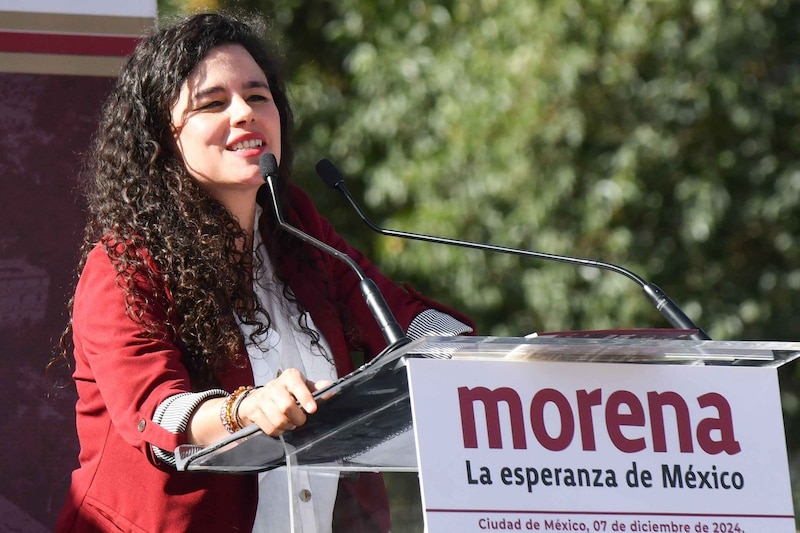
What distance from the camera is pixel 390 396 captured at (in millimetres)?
1868

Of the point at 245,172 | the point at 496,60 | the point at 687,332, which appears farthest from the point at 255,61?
the point at 496,60

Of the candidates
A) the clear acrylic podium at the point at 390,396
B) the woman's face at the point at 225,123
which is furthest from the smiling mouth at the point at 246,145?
the clear acrylic podium at the point at 390,396

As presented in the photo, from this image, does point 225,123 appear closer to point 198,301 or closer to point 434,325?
point 198,301

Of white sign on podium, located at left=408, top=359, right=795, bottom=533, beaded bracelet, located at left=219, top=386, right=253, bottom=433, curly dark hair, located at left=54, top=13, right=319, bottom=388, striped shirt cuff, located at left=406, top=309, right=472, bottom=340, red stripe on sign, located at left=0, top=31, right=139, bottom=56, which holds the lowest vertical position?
white sign on podium, located at left=408, top=359, right=795, bottom=533

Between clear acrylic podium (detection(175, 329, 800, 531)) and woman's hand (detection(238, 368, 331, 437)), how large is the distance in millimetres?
22

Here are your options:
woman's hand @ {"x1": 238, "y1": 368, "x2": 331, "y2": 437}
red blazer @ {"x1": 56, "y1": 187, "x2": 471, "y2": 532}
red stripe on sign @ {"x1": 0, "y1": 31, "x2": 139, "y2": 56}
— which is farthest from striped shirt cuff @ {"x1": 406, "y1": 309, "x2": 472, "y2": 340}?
red stripe on sign @ {"x1": 0, "y1": 31, "x2": 139, "y2": 56}

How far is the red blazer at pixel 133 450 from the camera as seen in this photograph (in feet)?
6.65

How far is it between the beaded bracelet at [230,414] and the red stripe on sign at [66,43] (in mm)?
1473

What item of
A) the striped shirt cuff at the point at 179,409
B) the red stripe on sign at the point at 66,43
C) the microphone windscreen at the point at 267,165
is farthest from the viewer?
the red stripe on sign at the point at 66,43

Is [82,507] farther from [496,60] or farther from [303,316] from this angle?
[496,60]

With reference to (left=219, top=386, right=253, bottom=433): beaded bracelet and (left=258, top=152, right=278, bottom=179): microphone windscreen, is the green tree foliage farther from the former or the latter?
(left=219, top=386, right=253, bottom=433): beaded bracelet

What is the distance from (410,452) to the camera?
6.47ft

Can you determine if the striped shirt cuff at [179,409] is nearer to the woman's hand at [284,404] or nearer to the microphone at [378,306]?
the woman's hand at [284,404]

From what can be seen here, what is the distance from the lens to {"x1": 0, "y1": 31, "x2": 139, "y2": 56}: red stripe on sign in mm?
3121
